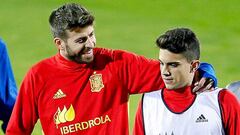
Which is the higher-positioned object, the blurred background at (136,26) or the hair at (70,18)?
the hair at (70,18)

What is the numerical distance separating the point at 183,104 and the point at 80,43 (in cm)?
73

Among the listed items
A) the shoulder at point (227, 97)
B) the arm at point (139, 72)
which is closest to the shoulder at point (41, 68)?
the arm at point (139, 72)

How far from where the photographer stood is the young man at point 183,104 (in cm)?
468

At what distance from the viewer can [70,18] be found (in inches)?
195

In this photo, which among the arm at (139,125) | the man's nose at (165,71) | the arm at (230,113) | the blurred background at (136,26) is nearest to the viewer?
the arm at (230,113)

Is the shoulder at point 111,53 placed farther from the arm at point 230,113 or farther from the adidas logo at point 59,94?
the arm at point 230,113

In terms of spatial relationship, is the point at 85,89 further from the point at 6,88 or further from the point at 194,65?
the point at 6,88

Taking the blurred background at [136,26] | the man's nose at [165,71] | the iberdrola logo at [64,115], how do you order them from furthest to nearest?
the blurred background at [136,26], the iberdrola logo at [64,115], the man's nose at [165,71]

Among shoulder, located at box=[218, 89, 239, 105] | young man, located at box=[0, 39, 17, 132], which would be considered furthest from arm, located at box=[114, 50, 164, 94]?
young man, located at box=[0, 39, 17, 132]

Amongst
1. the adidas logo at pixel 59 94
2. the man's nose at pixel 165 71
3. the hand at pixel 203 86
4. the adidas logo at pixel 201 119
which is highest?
the man's nose at pixel 165 71

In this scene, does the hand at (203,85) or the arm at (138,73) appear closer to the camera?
the hand at (203,85)

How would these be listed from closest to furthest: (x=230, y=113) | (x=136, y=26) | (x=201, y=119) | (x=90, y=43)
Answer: (x=230, y=113) < (x=201, y=119) < (x=90, y=43) < (x=136, y=26)

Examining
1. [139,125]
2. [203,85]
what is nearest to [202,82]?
[203,85]

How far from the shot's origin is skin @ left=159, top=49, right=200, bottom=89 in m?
4.71
